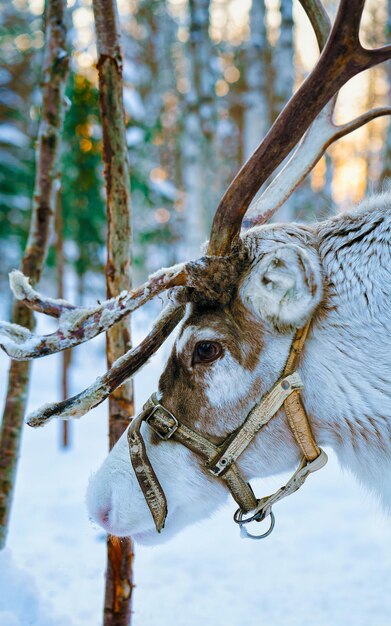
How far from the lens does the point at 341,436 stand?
2127mm

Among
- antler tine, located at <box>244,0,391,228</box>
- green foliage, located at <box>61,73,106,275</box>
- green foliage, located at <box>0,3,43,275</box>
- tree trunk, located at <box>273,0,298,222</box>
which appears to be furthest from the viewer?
green foliage, located at <box>0,3,43,275</box>

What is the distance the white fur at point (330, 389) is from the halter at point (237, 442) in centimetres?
4

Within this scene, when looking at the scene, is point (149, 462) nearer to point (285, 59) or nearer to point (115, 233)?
point (115, 233)

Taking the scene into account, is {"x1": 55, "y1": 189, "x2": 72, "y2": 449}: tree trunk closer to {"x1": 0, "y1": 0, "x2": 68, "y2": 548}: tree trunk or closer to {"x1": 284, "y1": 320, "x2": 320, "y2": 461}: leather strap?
{"x1": 0, "y1": 0, "x2": 68, "y2": 548}: tree trunk

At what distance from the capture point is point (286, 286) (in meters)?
1.90

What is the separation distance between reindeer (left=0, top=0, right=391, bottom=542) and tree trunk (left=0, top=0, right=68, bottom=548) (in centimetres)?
149

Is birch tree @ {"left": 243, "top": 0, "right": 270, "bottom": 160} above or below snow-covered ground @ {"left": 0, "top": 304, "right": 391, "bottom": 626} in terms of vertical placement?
above

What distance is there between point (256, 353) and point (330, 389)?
0.96 ft

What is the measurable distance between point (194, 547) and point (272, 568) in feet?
2.38

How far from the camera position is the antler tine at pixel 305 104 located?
2.00 m

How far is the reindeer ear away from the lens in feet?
6.19

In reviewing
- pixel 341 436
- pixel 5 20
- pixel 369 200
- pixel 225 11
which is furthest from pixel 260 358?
pixel 225 11

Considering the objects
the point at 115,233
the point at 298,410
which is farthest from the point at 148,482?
the point at 115,233

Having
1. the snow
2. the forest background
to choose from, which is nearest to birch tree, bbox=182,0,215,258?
the forest background
